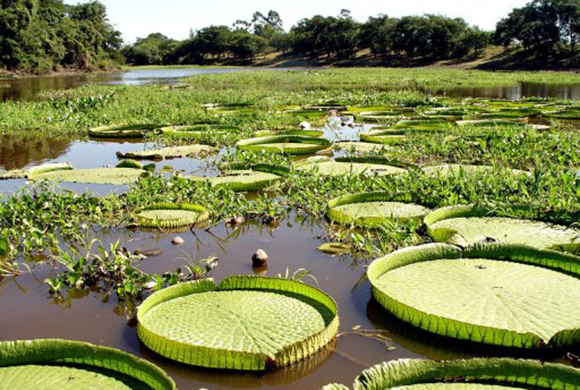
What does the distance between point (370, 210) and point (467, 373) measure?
2246mm

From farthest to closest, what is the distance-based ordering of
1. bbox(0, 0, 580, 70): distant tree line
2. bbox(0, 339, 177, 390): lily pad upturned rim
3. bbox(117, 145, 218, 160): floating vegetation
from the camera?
bbox(0, 0, 580, 70): distant tree line < bbox(117, 145, 218, 160): floating vegetation < bbox(0, 339, 177, 390): lily pad upturned rim

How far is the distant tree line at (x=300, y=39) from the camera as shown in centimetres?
4009

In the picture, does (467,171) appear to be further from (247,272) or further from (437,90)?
(437,90)

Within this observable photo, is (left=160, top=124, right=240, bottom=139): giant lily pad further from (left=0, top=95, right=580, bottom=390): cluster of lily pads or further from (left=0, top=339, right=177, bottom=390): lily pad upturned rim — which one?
(left=0, top=339, right=177, bottom=390): lily pad upturned rim

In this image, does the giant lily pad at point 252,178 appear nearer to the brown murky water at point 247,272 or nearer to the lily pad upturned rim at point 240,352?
the brown murky water at point 247,272

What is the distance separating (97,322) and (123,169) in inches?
128

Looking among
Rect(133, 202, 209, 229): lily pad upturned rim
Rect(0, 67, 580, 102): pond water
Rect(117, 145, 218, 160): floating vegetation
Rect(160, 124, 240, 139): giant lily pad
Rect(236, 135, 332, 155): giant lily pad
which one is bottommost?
Rect(133, 202, 209, 229): lily pad upturned rim

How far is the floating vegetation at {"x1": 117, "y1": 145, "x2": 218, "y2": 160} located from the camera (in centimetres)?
688

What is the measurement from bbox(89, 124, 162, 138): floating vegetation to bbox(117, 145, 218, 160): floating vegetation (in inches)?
64.1

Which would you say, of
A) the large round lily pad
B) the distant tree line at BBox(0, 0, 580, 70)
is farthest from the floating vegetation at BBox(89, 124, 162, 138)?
the distant tree line at BBox(0, 0, 580, 70)

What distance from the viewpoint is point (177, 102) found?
13203 millimetres

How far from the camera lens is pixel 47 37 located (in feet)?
148

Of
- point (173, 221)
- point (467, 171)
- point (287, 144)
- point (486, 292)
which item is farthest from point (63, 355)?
point (287, 144)

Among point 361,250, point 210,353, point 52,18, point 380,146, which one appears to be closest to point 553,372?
point 210,353
